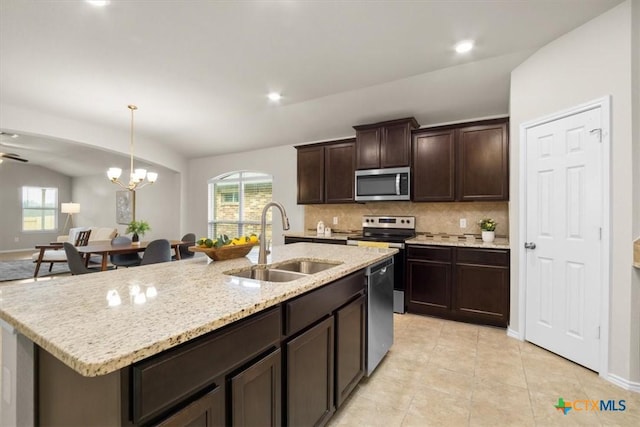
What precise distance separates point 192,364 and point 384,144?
3.59m

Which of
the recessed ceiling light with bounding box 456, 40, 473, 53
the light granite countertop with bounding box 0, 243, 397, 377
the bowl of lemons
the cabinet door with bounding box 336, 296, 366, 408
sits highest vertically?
the recessed ceiling light with bounding box 456, 40, 473, 53

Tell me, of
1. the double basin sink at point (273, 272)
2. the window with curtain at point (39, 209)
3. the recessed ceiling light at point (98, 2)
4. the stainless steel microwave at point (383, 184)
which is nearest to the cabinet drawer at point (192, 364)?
the double basin sink at point (273, 272)

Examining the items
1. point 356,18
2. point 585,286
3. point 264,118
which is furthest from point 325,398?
point 264,118

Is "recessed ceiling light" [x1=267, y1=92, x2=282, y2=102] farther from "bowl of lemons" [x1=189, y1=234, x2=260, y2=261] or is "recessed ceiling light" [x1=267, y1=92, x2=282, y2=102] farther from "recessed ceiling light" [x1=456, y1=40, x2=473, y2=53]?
"bowl of lemons" [x1=189, y1=234, x2=260, y2=261]

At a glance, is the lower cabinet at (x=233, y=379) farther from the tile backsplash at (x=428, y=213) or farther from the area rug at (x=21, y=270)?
the area rug at (x=21, y=270)

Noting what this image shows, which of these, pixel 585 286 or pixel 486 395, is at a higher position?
pixel 585 286

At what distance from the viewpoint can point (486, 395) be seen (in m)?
2.03

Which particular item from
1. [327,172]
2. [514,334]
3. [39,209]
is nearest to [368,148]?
[327,172]

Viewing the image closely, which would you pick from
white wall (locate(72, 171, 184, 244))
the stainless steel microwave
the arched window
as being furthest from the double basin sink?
white wall (locate(72, 171, 184, 244))

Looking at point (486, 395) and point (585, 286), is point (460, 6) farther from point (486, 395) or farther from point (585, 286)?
point (486, 395)

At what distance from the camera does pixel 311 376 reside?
1.49 m

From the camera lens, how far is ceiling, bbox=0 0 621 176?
7.33 feet

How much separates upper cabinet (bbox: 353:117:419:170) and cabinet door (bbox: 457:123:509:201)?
62cm

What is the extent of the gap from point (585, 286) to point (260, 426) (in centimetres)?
265
